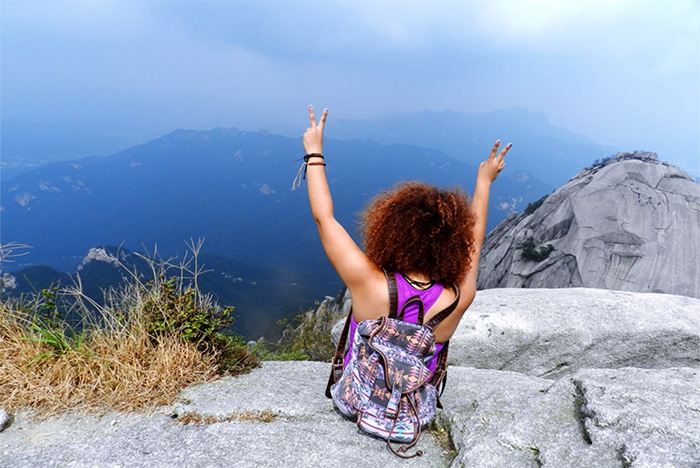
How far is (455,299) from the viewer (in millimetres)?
3277

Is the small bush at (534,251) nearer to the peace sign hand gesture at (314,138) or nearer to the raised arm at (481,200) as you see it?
the raised arm at (481,200)

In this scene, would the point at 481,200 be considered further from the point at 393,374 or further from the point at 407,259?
the point at 393,374

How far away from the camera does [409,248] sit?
3.12 m

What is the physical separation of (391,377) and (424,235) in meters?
1.17

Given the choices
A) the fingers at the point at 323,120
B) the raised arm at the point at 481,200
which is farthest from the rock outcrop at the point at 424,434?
the fingers at the point at 323,120

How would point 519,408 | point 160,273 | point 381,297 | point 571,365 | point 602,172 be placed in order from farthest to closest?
point 602,172, point 571,365, point 160,273, point 519,408, point 381,297

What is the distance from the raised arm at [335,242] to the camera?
10.4ft

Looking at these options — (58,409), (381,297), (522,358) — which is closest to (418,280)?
(381,297)

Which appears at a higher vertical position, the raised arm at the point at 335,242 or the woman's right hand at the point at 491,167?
the woman's right hand at the point at 491,167

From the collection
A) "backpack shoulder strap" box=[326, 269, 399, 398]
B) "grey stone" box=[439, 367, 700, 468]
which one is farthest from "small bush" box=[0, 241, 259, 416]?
"grey stone" box=[439, 367, 700, 468]

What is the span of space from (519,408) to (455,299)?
138 cm

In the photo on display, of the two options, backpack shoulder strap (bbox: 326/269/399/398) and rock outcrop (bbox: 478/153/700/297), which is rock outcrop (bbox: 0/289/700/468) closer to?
backpack shoulder strap (bbox: 326/269/399/398)

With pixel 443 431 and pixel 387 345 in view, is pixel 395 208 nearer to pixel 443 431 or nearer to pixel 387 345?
pixel 387 345

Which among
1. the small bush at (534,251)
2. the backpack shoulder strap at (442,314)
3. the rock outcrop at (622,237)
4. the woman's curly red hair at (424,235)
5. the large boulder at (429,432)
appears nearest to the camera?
the large boulder at (429,432)
